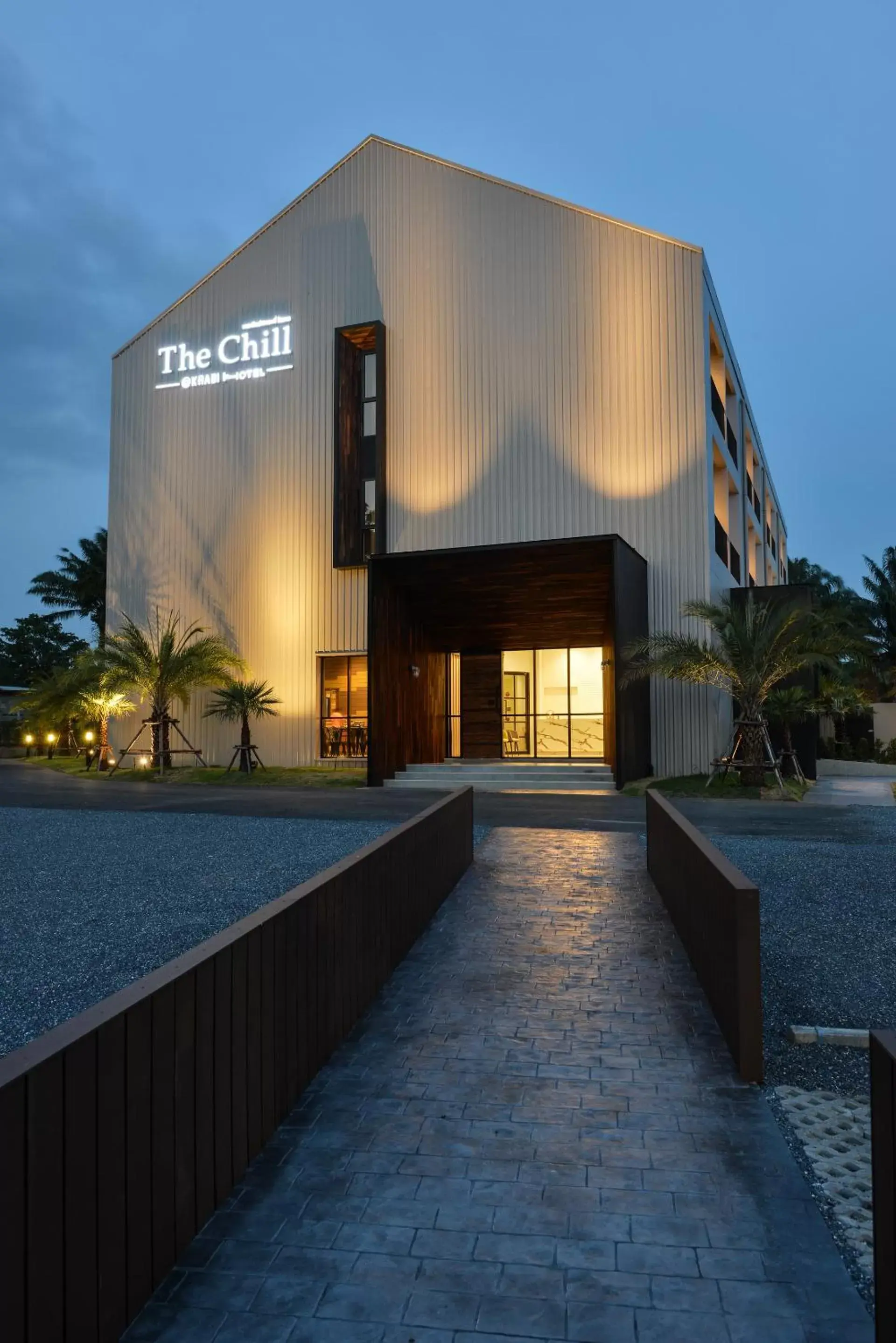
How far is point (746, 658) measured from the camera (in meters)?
14.9

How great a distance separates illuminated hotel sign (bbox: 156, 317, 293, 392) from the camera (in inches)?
831

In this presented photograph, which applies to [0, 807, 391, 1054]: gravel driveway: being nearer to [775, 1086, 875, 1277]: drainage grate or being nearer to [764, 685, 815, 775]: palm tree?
[775, 1086, 875, 1277]: drainage grate

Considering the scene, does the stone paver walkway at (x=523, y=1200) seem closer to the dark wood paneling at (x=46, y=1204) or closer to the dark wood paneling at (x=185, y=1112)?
the dark wood paneling at (x=185, y=1112)

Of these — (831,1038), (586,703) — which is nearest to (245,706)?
(586,703)

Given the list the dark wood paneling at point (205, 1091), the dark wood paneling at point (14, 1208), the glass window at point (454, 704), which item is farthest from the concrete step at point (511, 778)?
the dark wood paneling at point (14, 1208)

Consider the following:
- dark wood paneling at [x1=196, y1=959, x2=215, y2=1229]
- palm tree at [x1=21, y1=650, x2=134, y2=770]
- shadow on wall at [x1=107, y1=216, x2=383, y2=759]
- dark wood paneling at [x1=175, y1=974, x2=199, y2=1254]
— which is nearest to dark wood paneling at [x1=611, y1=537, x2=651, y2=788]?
shadow on wall at [x1=107, y1=216, x2=383, y2=759]

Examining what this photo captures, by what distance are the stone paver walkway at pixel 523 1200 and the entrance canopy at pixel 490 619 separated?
11.1m

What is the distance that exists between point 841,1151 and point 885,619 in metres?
35.7

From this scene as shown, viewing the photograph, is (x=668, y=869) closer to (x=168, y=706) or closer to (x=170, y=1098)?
(x=170, y=1098)

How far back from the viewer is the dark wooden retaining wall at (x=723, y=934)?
3516mm

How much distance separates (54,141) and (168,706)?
204 metres

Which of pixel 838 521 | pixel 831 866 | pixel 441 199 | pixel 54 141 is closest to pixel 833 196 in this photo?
pixel 838 521

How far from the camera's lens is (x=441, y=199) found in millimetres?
19891

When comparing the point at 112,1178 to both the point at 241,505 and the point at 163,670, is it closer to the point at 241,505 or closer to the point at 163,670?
the point at 163,670
